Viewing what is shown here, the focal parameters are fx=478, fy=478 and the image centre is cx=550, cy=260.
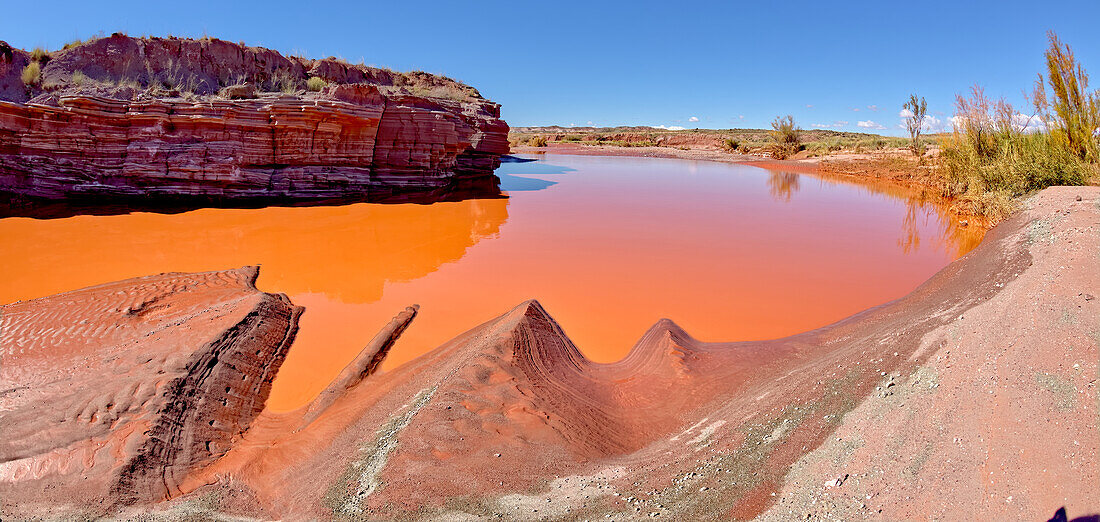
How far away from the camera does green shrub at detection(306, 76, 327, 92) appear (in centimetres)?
1311

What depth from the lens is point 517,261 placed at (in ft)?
26.4

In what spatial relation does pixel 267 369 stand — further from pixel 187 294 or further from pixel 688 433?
pixel 688 433

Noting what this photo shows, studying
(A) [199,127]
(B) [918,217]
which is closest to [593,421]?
(A) [199,127]

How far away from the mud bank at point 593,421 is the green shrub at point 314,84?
31.9 ft

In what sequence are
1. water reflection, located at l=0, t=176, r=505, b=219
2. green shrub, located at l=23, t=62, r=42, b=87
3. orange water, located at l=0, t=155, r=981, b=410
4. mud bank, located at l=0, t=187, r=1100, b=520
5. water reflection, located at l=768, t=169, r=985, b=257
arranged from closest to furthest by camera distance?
mud bank, located at l=0, t=187, r=1100, b=520, orange water, located at l=0, t=155, r=981, b=410, water reflection, located at l=768, t=169, r=985, b=257, green shrub, located at l=23, t=62, r=42, b=87, water reflection, located at l=0, t=176, r=505, b=219

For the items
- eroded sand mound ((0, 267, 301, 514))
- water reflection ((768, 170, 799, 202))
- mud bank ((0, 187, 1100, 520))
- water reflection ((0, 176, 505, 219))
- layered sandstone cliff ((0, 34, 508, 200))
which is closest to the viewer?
mud bank ((0, 187, 1100, 520))

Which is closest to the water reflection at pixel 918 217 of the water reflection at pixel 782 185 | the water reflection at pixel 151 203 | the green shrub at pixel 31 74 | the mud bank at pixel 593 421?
the water reflection at pixel 782 185

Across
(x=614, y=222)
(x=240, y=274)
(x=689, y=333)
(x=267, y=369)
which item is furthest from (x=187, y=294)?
(x=614, y=222)

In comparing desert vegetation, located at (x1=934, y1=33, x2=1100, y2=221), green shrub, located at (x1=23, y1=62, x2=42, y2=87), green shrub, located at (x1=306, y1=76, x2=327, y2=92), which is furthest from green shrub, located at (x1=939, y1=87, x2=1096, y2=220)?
green shrub, located at (x1=23, y1=62, x2=42, y2=87)

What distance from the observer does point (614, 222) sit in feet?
37.2

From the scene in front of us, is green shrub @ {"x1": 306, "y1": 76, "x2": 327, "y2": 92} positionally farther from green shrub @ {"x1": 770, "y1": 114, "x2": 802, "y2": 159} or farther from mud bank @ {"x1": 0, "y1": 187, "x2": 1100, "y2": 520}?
green shrub @ {"x1": 770, "y1": 114, "x2": 802, "y2": 159}

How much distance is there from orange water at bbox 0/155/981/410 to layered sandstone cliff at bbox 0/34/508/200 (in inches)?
39.1

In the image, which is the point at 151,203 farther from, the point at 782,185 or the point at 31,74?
the point at 782,185

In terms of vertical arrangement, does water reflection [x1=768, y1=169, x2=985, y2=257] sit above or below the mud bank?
above
